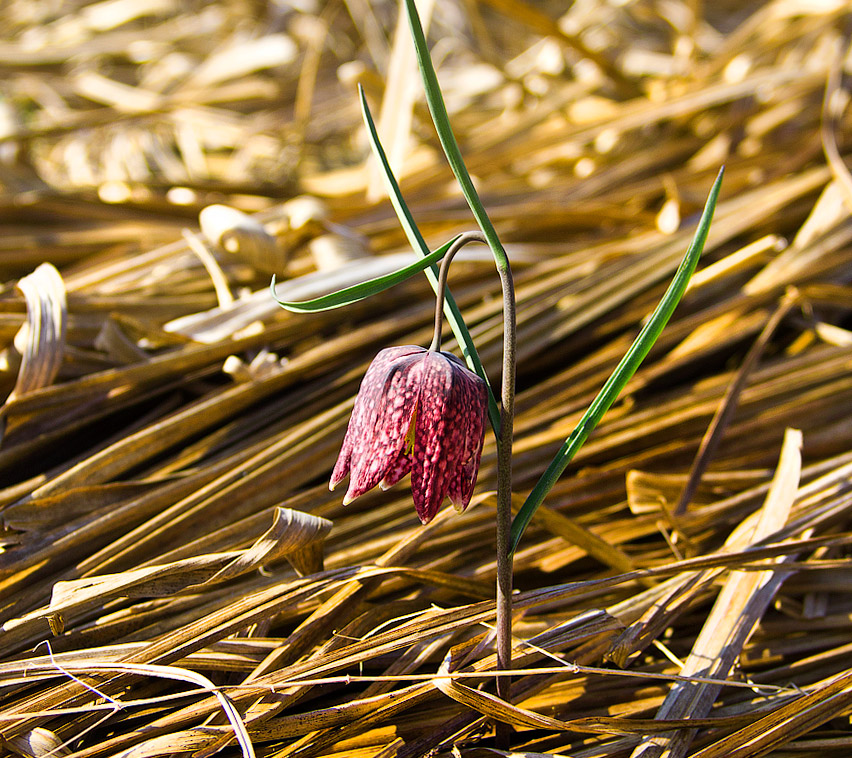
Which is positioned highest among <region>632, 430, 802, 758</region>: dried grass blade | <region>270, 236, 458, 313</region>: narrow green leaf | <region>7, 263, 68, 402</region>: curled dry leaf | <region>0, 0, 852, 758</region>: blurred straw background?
<region>7, 263, 68, 402</region>: curled dry leaf

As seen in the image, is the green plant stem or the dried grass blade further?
the dried grass blade

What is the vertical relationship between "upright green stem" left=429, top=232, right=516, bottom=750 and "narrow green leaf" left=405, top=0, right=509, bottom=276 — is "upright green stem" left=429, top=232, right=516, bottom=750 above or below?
below

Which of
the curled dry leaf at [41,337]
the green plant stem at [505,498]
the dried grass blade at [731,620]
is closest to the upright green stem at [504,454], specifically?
the green plant stem at [505,498]

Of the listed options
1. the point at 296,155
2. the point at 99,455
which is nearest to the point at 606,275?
the point at 99,455

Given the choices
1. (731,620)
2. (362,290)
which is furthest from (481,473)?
(362,290)

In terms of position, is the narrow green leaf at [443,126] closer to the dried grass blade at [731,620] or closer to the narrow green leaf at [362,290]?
the narrow green leaf at [362,290]

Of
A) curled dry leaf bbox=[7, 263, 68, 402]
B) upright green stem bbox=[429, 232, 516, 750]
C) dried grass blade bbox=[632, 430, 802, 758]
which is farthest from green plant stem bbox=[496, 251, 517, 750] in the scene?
curled dry leaf bbox=[7, 263, 68, 402]

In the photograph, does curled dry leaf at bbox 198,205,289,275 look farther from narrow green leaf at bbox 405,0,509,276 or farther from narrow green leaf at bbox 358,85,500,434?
narrow green leaf at bbox 405,0,509,276
